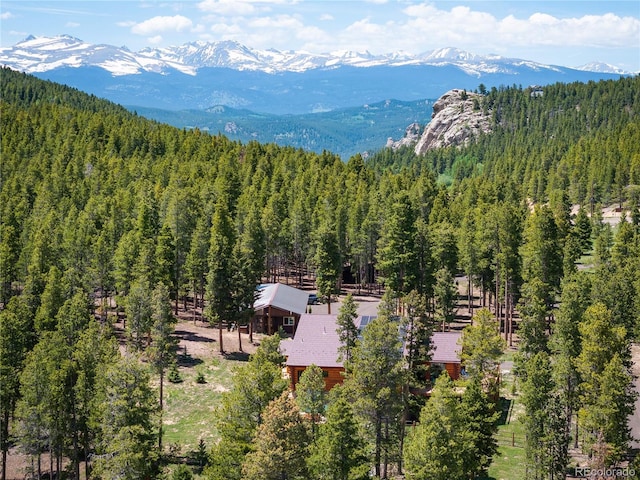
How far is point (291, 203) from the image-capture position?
112312 mm

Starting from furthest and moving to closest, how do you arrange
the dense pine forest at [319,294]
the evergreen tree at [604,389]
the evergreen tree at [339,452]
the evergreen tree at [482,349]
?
the evergreen tree at [482,349]
the evergreen tree at [604,389]
the dense pine forest at [319,294]
the evergreen tree at [339,452]

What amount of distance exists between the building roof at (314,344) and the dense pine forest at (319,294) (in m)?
2.81

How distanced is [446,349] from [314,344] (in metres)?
11.8

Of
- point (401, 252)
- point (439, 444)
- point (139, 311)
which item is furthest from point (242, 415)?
point (401, 252)

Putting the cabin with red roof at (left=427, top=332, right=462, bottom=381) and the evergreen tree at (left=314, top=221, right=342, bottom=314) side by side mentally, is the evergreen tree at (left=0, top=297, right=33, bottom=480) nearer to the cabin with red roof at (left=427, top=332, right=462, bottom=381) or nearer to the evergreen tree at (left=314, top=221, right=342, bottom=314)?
the cabin with red roof at (left=427, top=332, right=462, bottom=381)

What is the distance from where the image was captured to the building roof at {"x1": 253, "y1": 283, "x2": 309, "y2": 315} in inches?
2985

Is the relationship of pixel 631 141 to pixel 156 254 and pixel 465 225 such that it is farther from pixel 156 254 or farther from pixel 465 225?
pixel 156 254

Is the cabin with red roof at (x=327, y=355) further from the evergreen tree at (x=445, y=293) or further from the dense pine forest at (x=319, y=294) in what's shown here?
the evergreen tree at (x=445, y=293)

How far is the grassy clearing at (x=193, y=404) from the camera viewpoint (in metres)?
50.8

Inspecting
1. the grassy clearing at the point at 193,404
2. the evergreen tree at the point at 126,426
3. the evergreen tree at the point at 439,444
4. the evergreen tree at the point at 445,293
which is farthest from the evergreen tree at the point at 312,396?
the evergreen tree at the point at 445,293

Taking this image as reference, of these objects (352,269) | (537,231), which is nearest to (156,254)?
(352,269)

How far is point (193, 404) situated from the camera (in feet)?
186

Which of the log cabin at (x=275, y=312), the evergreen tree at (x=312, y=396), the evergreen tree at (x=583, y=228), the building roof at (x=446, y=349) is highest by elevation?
the evergreen tree at (x=583, y=228)

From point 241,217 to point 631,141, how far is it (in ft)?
374
